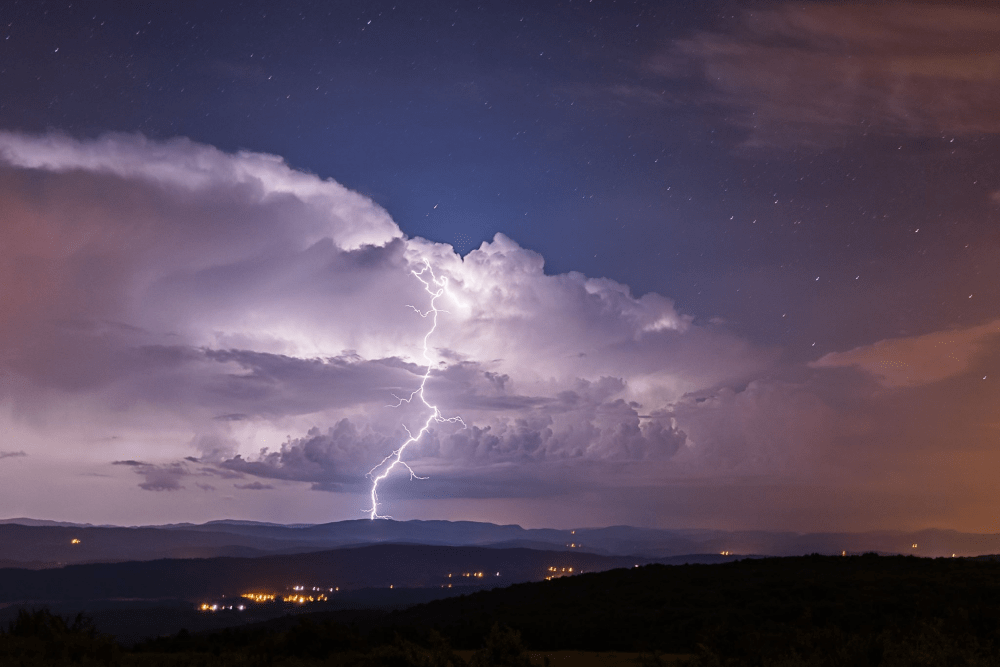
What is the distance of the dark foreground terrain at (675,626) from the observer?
1727cm

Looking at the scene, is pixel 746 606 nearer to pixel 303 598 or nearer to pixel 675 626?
pixel 675 626

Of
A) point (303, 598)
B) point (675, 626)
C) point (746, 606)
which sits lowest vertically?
point (303, 598)

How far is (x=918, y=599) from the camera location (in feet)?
90.6

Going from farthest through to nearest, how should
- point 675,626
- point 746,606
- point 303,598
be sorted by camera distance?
point 303,598
point 746,606
point 675,626

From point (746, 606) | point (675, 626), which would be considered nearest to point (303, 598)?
point (746, 606)

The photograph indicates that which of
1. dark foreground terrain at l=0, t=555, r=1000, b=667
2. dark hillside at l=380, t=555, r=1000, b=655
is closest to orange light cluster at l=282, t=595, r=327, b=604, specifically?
dark foreground terrain at l=0, t=555, r=1000, b=667

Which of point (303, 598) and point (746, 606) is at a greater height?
point (746, 606)

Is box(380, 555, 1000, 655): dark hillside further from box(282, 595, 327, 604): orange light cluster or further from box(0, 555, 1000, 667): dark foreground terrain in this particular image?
box(282, 595, 327, 604): orange light cluster

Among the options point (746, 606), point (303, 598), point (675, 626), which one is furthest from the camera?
point (303, 598)

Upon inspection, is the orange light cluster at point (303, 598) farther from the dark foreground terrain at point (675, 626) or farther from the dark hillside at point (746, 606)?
the dark hillside at point (746, 606)

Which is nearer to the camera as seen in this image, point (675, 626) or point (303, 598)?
point (675, 626)

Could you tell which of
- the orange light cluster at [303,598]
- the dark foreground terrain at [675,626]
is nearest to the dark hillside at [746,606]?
the dark foreground terrain at [675,626]

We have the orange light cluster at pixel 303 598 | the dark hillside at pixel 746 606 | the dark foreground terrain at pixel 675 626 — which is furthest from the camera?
the orange light cluster at pixel 303 598

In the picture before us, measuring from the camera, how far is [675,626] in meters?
27.4
